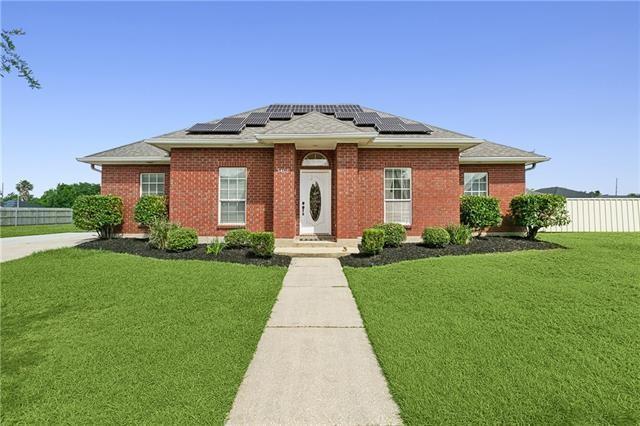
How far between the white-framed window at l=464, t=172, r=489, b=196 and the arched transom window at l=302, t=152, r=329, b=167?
6.72m

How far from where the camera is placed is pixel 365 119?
12.9 metres

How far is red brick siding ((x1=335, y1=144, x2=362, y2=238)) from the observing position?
10.8 metres

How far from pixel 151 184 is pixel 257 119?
17.9 ft

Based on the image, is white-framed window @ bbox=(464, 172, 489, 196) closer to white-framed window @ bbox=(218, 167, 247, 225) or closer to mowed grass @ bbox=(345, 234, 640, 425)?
mowed grass @ bbox=(345, 234, 640, 425)

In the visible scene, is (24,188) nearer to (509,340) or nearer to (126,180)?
(126,180)

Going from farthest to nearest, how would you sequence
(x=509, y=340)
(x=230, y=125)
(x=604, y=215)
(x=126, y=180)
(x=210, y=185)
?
(x=604, y=215) < (x=126, y=180) < (x=230, y=125) < (x=210, y=185) < (x=509, y=340)

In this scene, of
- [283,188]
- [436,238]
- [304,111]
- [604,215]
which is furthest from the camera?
[604,215]

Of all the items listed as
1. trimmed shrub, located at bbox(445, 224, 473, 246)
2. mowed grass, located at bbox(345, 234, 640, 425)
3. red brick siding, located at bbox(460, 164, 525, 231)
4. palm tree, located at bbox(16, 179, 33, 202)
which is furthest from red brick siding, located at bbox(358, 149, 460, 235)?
palm tree, located at bbox(16, 179, 33, 202)

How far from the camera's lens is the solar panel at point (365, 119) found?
40.1 feet

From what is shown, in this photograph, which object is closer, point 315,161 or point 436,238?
point 436,238

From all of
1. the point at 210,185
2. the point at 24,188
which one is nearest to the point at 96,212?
the point at 210,185

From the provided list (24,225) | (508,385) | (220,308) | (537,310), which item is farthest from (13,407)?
(24,225)

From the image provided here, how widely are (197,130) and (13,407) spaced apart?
34.5 feet

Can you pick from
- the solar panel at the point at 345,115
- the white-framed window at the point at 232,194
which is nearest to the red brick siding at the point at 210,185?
the white-framed window at the point at 232,194
